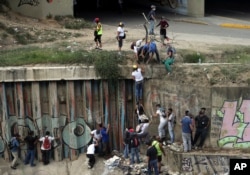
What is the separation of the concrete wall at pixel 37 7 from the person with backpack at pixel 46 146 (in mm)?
9415

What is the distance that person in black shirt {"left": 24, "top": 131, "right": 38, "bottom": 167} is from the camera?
2234 centimetres

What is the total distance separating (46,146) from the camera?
22531mm

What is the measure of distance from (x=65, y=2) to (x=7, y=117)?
9.79 m

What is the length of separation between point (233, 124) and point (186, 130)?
1.85 meters

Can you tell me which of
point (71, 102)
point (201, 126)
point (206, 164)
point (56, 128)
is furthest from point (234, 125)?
point (56, 128)

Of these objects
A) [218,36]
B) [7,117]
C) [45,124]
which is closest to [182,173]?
[45,124]

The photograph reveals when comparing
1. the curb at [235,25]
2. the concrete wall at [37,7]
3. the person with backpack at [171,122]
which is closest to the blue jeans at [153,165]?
the person with backpack at [171,122]

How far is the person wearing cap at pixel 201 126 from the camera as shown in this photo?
2073 cm

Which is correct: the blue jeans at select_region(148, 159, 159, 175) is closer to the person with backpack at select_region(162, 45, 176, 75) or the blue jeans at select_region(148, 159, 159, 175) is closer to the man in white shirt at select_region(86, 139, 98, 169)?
the man in white shirt at select_region(86, 139, 98, 169)

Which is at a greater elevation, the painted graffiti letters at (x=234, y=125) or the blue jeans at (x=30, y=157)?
the painted graffiti letters at (x=234, y=125)

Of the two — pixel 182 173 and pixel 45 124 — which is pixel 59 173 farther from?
pixel 182 173

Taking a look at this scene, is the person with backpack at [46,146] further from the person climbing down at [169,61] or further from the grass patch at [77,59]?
the person climbing down at [169,61]

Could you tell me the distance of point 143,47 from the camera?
2242 cm

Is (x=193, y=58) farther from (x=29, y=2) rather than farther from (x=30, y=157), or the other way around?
(x=29, y=2)
